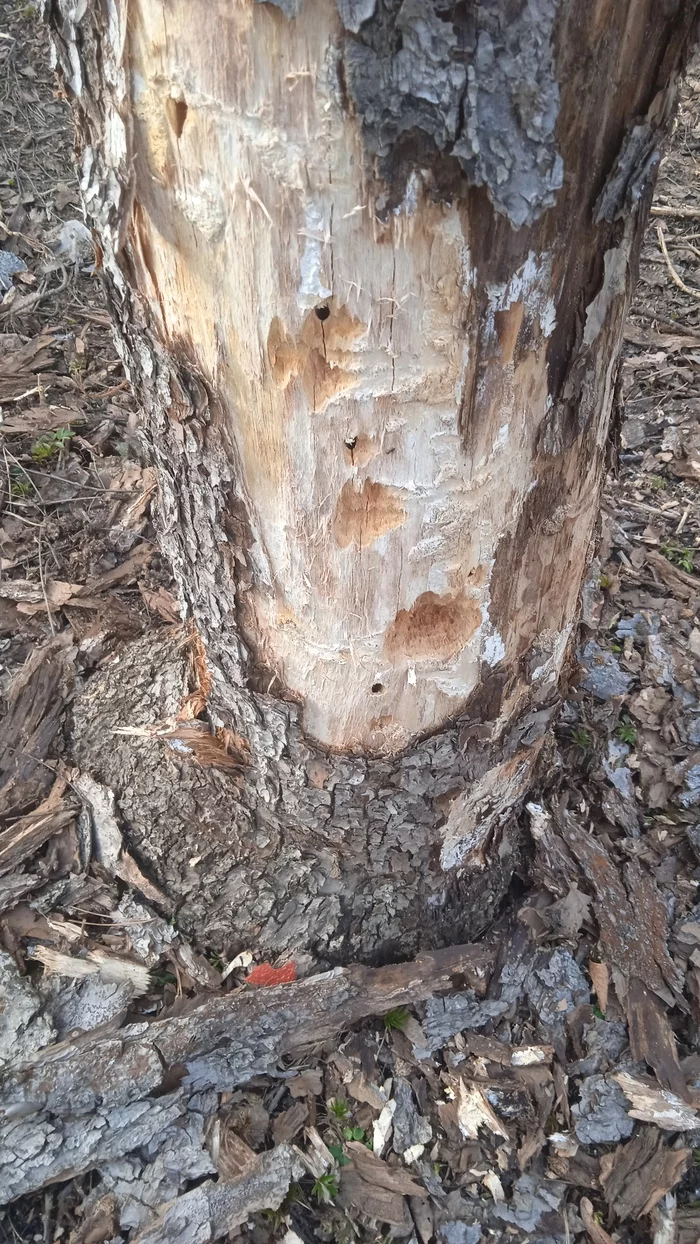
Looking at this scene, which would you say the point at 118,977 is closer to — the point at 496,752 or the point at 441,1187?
the point at 441,1187

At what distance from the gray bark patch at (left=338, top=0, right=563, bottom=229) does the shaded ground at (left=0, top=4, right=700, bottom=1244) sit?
30.8 inches

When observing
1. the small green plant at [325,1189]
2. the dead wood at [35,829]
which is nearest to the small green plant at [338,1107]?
the small green plant at [325,1189]

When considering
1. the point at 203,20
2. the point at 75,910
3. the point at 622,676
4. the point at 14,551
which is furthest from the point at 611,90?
the point at 14,551

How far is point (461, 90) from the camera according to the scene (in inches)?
38.2

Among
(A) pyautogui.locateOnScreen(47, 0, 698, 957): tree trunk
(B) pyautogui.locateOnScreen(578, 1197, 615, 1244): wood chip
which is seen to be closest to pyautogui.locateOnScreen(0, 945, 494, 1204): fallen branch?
(A) pyautogui.locateOnScreen(47, 0, 698, 957): tree trunk

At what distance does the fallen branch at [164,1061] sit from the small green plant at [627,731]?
0.84m

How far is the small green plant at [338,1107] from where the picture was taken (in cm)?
184

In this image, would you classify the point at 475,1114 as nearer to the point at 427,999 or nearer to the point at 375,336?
the point at 427,999

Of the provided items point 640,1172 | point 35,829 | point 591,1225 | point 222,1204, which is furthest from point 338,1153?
point 35,829

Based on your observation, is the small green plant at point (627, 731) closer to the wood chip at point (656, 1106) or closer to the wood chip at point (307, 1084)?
the wood chip at point (656, 1106)

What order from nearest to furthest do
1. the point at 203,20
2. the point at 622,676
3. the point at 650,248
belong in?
the point at 203,20 < the point at 622,676 < the point at 650,248

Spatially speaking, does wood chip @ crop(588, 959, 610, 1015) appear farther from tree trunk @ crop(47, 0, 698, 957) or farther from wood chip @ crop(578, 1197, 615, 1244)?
tree trunk @ crop(47, 0, 698, 957)

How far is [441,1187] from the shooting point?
1.75 meters

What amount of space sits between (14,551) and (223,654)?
1.44 meters
